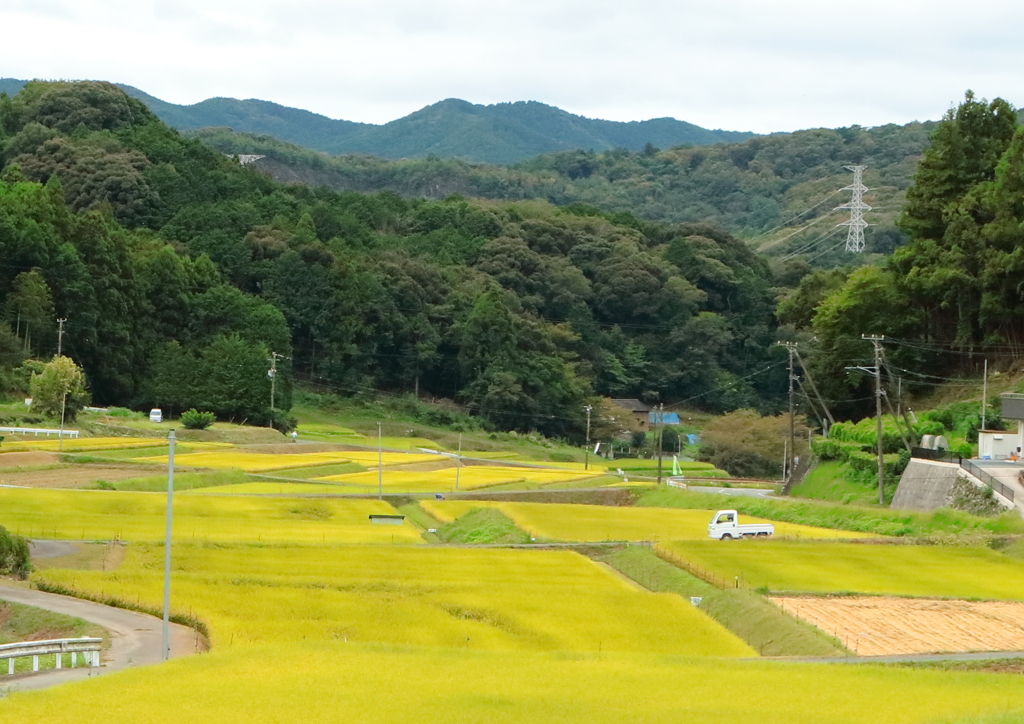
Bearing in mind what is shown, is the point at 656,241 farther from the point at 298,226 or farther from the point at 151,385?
the point at 151,385

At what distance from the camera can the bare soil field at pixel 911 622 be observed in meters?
25.7

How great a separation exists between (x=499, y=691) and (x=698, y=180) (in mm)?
177877

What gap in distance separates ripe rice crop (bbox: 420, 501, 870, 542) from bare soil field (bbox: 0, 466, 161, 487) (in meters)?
10.5

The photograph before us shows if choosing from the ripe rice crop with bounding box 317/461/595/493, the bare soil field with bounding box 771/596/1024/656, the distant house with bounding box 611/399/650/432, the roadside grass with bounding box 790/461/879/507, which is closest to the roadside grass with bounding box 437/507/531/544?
the ripe rice crop with bounding box 317/461/595/493

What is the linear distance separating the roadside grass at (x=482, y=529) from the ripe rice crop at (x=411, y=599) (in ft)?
15.9

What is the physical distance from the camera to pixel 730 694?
20359 millimetres

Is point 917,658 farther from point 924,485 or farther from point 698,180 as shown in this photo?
point 698,180

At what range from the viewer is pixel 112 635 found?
81.3ft

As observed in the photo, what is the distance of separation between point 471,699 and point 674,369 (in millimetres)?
86417

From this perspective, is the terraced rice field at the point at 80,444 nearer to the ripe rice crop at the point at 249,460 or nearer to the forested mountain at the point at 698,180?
the ripe rice crop at the point at 249,460

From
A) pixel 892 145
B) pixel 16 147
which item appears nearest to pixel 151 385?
pixel 16 147

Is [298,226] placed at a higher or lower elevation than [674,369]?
higher

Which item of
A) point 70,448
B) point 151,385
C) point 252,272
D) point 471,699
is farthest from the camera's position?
point 252,272

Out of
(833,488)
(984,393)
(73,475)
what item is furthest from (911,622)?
(73,475)
